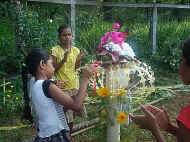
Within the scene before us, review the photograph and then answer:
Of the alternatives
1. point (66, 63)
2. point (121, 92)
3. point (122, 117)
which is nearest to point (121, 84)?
point (121, 92)

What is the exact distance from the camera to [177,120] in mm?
2660

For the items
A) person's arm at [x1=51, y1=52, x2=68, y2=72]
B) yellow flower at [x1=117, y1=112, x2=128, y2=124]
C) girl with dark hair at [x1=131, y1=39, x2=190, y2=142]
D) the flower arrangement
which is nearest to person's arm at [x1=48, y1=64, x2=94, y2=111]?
the flower arrangement

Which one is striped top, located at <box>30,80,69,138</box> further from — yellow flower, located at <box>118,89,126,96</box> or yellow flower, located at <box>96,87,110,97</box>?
yellow flower, located at <box>118,89,126,96</box>

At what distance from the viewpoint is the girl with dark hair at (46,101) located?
150 inches

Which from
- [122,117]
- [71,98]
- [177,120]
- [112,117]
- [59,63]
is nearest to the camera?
[177,120]

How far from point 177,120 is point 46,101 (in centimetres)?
144

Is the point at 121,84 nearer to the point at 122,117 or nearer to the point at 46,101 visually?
the point at 122,117

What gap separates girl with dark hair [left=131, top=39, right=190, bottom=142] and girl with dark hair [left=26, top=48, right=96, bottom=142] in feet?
3.11

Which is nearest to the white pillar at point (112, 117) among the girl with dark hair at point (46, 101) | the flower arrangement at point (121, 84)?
the flower arrangement at point (121, 84)

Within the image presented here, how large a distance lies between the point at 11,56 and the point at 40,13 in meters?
1.21

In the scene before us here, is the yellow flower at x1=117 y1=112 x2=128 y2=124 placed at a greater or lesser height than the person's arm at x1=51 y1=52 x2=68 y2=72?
lesser

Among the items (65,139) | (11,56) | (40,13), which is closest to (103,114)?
(65,139)

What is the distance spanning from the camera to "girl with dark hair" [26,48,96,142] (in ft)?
12.5

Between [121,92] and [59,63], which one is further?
Result: [59,63]
